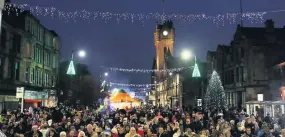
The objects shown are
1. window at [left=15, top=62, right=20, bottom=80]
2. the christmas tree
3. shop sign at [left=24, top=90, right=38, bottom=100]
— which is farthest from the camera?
the christmas tree

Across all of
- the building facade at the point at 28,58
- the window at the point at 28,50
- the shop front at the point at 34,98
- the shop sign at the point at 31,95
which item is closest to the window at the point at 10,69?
the building facade at the point at 28,58

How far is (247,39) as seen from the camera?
4438 centimetres

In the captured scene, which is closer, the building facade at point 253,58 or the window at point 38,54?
the window at point 38,54

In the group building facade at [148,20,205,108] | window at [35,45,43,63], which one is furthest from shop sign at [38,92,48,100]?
building facade at [148,20,205,108]

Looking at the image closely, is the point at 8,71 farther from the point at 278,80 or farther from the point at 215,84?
the point at 278,80

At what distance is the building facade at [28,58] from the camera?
3397 centimetres

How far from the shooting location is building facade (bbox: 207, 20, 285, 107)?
44.2 m

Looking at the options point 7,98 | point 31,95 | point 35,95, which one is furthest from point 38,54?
point 7,98

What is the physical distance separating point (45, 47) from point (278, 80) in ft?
102

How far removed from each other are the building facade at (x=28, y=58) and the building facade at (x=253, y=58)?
26.8 meters

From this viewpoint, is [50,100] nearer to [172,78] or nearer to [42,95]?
[42,95]

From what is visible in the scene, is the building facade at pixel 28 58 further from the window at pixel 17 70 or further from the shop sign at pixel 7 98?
the shop sign at pixel 7 98

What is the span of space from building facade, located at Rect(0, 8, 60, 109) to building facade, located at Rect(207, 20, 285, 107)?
88.1 feet

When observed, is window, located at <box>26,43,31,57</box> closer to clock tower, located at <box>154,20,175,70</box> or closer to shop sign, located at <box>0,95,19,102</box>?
shop sign, located at <box>0,95,19,102</box>
